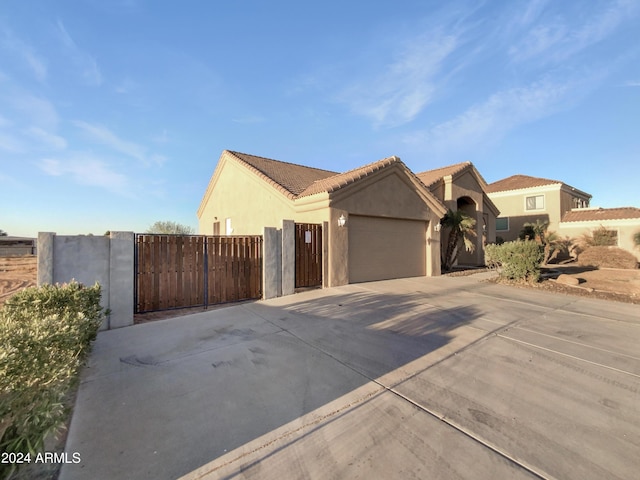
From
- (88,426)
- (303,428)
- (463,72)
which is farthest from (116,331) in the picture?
(463,72)

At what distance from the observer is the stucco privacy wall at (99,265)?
232 inches

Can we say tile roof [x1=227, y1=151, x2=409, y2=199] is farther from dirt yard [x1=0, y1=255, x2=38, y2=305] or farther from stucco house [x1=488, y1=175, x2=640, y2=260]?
stucco house [x1=488, y1=175, x2=640, y2=260]

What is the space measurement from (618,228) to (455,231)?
1926 cm

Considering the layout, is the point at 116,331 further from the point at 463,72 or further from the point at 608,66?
the point at 608,66

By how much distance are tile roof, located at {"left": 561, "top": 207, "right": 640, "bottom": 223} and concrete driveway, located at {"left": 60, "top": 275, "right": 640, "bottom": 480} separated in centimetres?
2539

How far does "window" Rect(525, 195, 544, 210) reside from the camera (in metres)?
26.8

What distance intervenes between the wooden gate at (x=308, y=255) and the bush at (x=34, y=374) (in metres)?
6.24

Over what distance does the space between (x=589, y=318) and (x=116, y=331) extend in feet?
37.0

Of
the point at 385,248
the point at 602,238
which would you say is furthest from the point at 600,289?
the point at 602,238

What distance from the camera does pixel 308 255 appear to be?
986 centimetres

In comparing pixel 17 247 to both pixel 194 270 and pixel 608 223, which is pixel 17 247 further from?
pixel 608 223

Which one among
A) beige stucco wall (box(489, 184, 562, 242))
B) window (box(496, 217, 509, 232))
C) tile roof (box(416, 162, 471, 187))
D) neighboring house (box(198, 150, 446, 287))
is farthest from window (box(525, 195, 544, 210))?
neighboring house (box(198, 150, 446, 287))

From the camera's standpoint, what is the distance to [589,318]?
6.80 meters

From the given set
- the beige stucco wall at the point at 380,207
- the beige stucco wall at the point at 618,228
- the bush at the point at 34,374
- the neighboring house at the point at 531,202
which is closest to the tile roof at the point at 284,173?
the beige stucco wall at the point at 380,207
